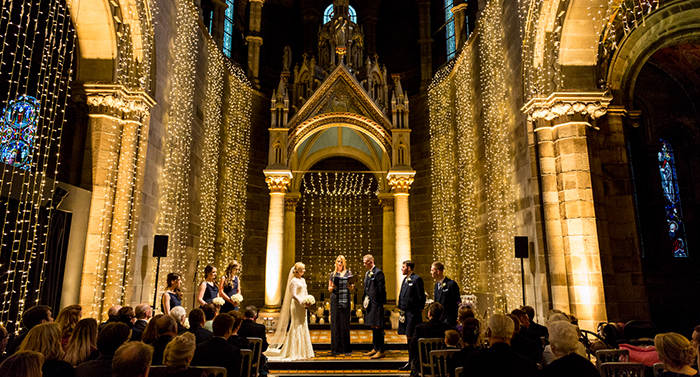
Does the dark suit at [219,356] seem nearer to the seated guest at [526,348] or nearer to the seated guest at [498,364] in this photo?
the seated guest at [498,364]

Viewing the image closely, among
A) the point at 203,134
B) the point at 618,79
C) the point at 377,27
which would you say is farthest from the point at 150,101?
the point at 377,27

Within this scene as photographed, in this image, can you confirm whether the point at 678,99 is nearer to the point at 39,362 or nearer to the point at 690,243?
the point at 690,243

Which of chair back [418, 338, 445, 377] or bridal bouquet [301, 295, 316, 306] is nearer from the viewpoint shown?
chair back [418, 338, 445, 377]

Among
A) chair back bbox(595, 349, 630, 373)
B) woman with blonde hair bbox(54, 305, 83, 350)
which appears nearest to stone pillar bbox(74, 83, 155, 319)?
woman with blonde hair bbox(54, 305, 83, 350)

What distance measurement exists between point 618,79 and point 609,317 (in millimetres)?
4488

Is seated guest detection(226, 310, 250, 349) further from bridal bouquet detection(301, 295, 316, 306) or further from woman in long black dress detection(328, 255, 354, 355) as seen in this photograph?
woman in long black dress detection(328, 255, 354, 355)

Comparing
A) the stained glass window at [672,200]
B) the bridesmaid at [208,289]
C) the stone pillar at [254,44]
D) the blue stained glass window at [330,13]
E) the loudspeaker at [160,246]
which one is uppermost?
the blue stained glass window at [330,13]

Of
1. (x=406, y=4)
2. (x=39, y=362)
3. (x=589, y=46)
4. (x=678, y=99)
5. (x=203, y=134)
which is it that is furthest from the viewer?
(x=406, y=4)

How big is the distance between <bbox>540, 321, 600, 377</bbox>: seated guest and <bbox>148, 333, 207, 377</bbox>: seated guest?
2.15m

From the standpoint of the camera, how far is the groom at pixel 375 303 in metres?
6.68

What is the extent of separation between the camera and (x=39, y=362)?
6.50ft

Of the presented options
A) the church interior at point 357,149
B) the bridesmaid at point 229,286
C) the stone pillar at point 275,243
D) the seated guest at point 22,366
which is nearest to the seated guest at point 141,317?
the bridesmaid at point 229,286

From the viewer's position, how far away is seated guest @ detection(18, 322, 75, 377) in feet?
8.43

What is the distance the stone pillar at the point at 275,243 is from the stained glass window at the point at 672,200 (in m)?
10.7
